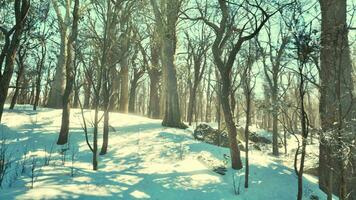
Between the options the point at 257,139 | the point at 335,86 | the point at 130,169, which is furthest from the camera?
the point at 257,139

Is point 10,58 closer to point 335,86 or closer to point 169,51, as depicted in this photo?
point 335,86

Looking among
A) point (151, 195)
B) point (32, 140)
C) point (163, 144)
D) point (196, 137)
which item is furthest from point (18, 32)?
point (196, 137)

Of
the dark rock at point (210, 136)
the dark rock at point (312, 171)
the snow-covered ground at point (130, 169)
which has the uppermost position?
the dark rock at point (210, 136)

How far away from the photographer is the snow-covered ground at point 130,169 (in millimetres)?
9016

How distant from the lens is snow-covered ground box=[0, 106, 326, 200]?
29.6 ft

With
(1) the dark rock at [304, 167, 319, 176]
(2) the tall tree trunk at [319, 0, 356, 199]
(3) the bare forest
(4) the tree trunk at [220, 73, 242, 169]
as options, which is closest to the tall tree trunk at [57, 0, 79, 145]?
(3) the bare forest

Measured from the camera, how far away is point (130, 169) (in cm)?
1122

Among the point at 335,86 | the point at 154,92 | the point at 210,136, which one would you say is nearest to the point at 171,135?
the point at 210,136

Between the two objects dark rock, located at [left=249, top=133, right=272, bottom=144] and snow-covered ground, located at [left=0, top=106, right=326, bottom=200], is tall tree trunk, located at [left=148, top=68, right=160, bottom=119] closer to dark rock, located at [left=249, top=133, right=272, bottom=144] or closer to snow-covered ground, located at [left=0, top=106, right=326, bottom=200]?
dark rock, located at [left=249, top=133, right=272, bottom=144]

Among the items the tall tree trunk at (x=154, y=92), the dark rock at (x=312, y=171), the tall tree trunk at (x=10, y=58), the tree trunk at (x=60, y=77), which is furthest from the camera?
the tall tree trunk at (x=154, y=92)

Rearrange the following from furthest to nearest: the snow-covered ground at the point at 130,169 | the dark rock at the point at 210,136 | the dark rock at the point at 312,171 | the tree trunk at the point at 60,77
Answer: the tree trunk at the point at 60,77 < the dark rock at the point at 312,171 < the dark rock at the point at 210,136 < the snow-covered ground at the point at 130,169

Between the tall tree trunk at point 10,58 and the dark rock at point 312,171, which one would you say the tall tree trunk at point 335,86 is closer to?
the dark rock at point 312,171

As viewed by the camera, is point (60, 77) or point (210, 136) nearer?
point (210, 136)

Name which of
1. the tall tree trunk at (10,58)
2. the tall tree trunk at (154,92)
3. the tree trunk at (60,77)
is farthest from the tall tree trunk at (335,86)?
the tall tree trunk at (154,92)
